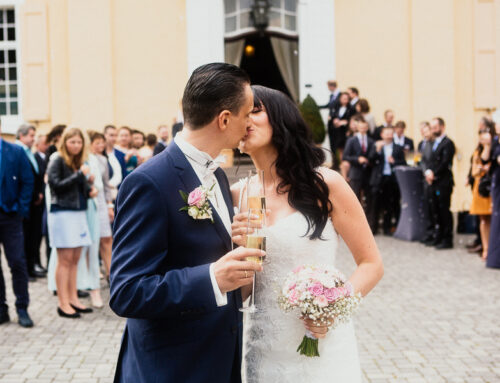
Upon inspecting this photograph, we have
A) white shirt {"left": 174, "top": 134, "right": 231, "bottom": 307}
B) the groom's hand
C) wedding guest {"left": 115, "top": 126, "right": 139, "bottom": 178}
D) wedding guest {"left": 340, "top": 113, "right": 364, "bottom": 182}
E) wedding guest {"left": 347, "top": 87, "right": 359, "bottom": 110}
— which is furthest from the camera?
wedding guest {"left": 347, "top": 87, "right": 359, "bottom": 110}

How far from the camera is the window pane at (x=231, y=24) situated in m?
16.4

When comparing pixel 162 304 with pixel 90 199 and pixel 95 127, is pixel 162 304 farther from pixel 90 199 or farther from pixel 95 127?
pixel 95 127

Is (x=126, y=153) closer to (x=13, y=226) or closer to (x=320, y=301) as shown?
(x=13, y=226)

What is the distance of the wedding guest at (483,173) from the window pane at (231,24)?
770cm

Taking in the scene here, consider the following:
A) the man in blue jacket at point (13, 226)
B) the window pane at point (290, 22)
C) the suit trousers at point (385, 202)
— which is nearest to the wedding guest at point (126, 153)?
the man in blue jacket at point (13, 226)

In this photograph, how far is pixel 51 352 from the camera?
19.4ft

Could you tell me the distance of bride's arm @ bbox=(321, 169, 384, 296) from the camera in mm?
2861

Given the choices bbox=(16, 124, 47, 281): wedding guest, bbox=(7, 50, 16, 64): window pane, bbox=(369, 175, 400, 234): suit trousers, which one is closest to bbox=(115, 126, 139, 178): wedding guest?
bbox=(16, 124, 47, 281): wedding guest

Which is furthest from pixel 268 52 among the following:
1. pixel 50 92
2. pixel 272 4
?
pixel 50 92

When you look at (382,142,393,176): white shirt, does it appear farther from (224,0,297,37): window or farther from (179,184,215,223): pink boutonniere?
(179,184,215,223): pink boutonniere

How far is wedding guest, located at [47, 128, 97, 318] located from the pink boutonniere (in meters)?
5.13

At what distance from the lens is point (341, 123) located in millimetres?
14266

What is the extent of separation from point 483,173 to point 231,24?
8321 millimetres

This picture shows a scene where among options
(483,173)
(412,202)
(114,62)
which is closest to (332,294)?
(483,173)
